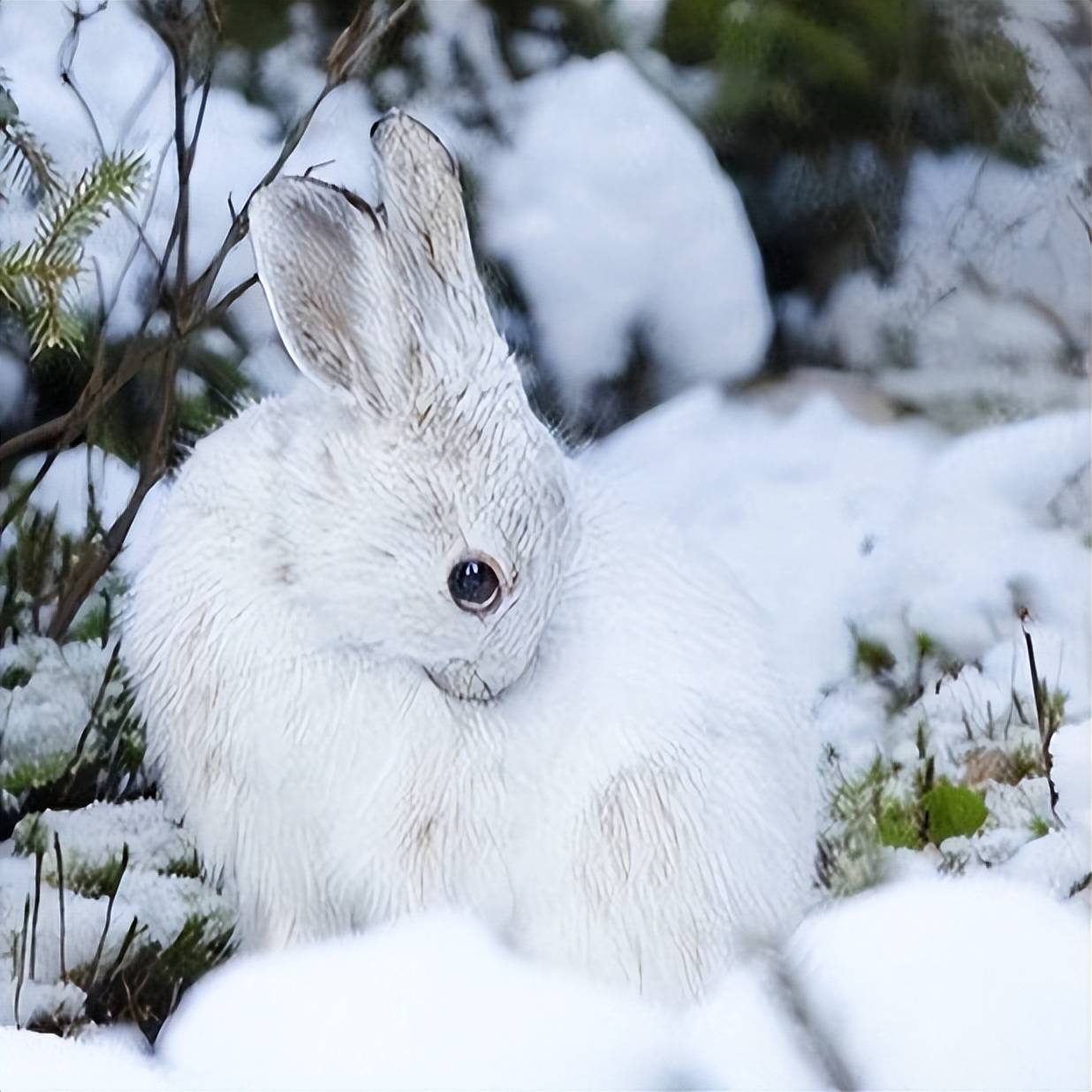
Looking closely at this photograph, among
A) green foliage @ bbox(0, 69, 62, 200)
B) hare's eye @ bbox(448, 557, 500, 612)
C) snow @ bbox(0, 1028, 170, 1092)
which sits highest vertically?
green foliage @ bbox(0, 69, 62, 200)

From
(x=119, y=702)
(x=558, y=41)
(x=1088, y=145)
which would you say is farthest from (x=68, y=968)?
(x=1088, y=145)

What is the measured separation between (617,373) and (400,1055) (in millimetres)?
319

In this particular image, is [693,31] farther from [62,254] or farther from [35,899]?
[35,899]

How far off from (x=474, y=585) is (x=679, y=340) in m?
0.15

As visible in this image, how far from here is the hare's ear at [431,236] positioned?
69cm

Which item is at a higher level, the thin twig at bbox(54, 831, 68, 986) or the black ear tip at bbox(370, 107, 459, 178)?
the black ear tip at bbox(370, 107, 459, 178)

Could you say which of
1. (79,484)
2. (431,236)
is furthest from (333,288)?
(79,484)

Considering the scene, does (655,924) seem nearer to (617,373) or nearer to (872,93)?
(617,373)

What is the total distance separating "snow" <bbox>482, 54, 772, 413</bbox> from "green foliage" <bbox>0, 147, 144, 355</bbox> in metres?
0.17

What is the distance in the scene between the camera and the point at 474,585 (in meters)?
0.67

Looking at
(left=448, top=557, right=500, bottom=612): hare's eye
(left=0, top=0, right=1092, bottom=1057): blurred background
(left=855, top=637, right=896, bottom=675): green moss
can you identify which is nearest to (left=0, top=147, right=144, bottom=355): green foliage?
(left=0, top=0, right=1092, bottom=1057): blurred background

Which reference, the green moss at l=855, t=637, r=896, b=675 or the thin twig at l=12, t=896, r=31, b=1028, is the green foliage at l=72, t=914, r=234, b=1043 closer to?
the thin twig at l=12, t=896, r=31, b=1028

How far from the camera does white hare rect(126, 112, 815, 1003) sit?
0.68 metres

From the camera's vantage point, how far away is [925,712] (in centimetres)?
73
